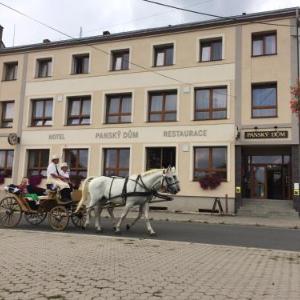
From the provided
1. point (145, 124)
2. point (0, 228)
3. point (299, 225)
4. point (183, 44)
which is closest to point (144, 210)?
point (0, 228)

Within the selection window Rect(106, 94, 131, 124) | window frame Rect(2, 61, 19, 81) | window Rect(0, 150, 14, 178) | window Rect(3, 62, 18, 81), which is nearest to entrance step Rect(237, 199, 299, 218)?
window Rect(106, 94, 131, 124)

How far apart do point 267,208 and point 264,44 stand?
9.03 meters

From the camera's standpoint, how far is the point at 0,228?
1355 centimetres

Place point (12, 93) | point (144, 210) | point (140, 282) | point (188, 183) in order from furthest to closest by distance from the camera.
Result: point (12, 93) < point (188, 183) < point (144, 210) < point (140, 282)

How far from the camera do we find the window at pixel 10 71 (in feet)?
101

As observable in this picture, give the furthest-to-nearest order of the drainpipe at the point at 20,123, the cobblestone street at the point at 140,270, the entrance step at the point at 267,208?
the drainpipe at the point at 20,123 → the entrance step at the point at 267,208 → the cobblestone street at the point at 140,270

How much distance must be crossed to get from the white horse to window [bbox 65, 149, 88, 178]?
1383cm

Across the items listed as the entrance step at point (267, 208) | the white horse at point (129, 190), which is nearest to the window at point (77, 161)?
the entrance step at point (267, 208)

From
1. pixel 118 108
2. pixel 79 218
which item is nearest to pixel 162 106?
pixel 118 108

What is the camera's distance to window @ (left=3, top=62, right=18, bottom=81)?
30922 mm

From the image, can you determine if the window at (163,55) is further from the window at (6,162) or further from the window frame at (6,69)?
the window at (6,162)

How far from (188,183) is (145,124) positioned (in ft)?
14.4

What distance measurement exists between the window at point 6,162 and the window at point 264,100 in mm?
16300

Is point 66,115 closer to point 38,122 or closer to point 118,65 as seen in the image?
point 38,122
